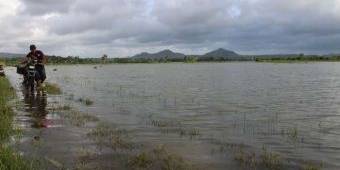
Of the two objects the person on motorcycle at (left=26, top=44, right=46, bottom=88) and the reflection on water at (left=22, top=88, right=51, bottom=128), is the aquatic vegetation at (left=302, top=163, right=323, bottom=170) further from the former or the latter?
the person on motorcycle at (left=26, top=44, right=46, bottom=88)

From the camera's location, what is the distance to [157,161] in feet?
39.8

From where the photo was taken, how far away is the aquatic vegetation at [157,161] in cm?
1158

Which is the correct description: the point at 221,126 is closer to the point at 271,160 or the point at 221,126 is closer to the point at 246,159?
the point at 246,159

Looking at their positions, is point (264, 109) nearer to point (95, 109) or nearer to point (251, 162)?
point (95, 109)

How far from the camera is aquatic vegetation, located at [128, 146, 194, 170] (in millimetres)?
11576

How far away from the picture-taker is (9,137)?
14.4m

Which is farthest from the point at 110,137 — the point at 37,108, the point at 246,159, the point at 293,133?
the point at 37,108

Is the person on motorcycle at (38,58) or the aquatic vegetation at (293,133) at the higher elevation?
→ the person on motorcycle at (38,58)

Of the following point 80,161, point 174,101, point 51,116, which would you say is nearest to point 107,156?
point 80,161

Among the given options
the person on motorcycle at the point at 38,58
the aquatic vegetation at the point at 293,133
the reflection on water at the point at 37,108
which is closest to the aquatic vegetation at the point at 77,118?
the reflection on water at the point at 37,108

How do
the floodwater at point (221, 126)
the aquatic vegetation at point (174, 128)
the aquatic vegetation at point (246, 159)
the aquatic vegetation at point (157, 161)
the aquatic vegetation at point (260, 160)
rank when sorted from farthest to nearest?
the aquatic vegetation at point (174, 128), the floodwater at point (221, 126), the aquatic vegetation at point (246, 159), the aquatic vegetation at point (260, 160), the aquatic vegetation at point (157, 161)

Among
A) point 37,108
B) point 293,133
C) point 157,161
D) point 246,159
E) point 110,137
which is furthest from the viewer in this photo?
point 37,108

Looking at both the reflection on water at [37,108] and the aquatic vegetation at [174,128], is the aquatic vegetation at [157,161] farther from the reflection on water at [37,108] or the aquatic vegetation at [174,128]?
the reflection on water at [37,108]

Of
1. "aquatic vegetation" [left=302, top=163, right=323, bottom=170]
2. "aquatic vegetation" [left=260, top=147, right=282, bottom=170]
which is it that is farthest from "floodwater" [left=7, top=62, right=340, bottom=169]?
"aquatic vegetation" [left=260, top=147, right=282, bottom=170]
